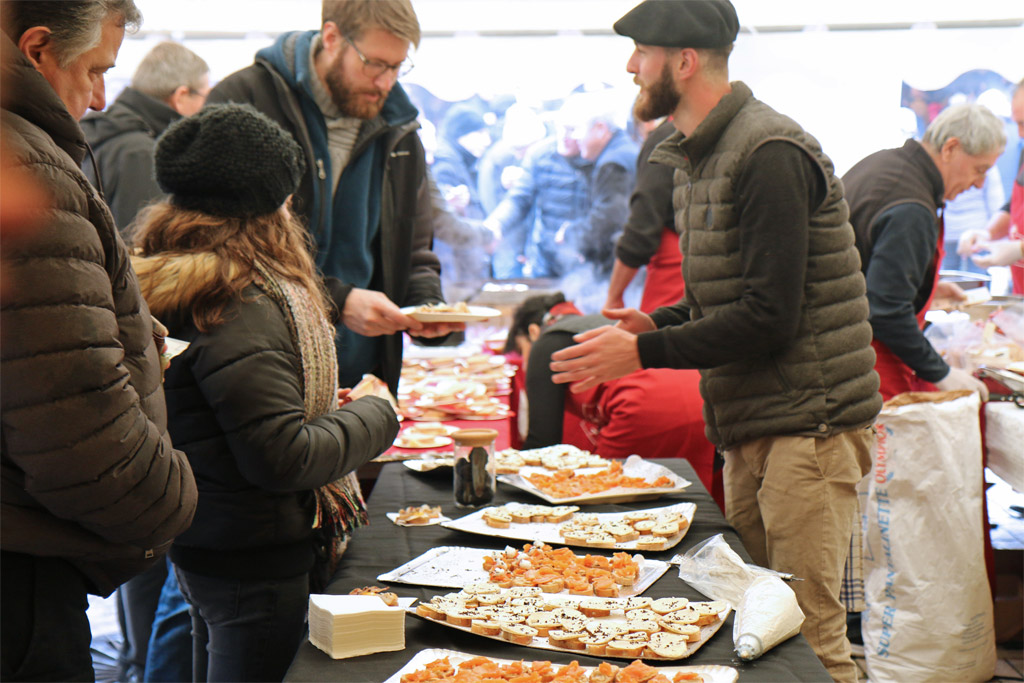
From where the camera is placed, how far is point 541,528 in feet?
5.83

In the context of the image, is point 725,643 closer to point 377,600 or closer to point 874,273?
point 377,600

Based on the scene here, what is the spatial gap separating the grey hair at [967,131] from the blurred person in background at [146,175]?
252 centimetres

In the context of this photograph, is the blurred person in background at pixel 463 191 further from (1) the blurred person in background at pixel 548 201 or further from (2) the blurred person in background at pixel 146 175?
(2) the blurred person in background at pixel 146 175

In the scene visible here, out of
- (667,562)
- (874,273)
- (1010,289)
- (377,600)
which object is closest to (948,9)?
(1010,289)

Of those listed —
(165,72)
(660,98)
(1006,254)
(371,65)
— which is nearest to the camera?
(660,98)

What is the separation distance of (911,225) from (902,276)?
17 centimetres

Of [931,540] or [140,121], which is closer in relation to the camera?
[931,540]

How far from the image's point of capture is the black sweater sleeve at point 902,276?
115 inches

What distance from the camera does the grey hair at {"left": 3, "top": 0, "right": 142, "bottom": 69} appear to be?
109cm

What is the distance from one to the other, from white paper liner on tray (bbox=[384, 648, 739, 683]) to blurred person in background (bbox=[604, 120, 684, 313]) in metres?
2.60

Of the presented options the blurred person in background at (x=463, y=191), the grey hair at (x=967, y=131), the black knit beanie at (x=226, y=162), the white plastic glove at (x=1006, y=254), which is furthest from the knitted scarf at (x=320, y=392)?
the blurred person in background at (x=463, y=191)

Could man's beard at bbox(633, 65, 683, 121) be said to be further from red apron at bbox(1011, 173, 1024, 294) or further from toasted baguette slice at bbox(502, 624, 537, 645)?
red apron at bbox(1011, 173, 1024, 294)

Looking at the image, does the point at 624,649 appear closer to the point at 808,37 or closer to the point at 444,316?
the point at 444,316

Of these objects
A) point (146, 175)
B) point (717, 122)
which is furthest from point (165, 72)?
point (717, 122)
